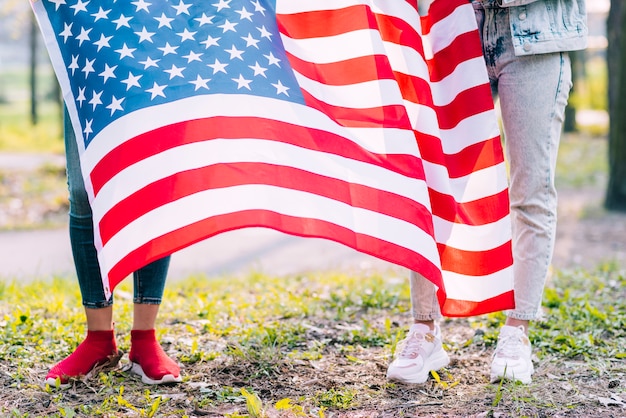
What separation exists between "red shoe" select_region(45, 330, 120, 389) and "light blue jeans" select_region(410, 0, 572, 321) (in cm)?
136

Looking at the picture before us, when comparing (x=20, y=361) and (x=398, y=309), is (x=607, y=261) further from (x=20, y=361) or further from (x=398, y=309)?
(x=20, y=361)

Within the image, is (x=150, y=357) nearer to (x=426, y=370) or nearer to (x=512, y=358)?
(x=426, y=370)

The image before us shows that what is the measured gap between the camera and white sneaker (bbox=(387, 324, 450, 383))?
3.20 m

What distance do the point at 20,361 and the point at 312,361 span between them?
1337mm

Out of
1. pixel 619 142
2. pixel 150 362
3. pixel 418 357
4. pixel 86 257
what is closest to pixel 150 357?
pixel 150 362

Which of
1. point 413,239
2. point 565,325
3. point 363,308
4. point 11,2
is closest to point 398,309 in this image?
point 363,308

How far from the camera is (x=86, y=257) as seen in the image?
3.17m

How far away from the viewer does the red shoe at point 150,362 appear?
3190 millimetres

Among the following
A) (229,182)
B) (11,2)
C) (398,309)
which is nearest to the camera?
(229,182)

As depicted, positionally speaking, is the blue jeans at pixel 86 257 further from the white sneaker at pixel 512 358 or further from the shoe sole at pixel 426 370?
the white sneaker at pixel 512 358

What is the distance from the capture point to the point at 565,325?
3.98 m

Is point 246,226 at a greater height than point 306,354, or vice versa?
point 246,226

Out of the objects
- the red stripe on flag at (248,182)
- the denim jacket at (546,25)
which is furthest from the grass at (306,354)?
the denim jacket at (546,25)

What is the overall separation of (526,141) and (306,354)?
4.61 feet
